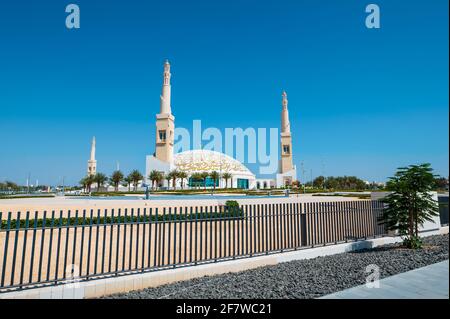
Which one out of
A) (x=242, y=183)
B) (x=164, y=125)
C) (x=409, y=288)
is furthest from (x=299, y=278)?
(x=242, y=183)

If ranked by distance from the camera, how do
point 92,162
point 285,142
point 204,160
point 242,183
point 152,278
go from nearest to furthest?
point 152,278, point 92,162, point 285,142, point 242,183, point 204,160

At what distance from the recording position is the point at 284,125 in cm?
9694

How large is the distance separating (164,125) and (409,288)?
76066 mm

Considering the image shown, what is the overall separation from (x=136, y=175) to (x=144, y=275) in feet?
185

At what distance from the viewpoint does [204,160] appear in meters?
105

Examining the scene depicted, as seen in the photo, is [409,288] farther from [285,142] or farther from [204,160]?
[204,160]

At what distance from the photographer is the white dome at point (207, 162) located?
320 feet

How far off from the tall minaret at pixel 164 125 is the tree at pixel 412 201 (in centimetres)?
7109

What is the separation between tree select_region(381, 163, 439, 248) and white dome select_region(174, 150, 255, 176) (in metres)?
84.5

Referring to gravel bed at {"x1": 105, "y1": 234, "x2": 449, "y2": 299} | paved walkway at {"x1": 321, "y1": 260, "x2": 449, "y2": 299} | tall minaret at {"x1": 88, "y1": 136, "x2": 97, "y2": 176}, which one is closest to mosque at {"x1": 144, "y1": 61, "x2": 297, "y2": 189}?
tall minaret at {"x1": 88, "y1": 136, "x2": 97, "y2": 176}

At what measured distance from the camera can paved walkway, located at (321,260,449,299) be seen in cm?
490

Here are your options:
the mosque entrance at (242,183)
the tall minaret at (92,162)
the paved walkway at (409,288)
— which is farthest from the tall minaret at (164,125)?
the paved walkway at (409,288)
